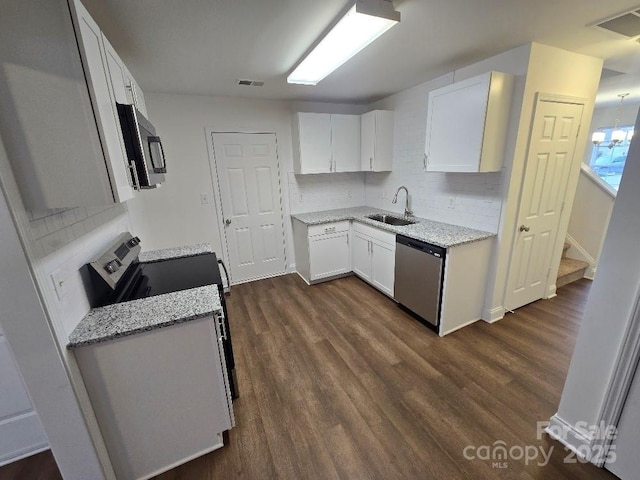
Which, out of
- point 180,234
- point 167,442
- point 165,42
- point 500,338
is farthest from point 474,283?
point 180,234

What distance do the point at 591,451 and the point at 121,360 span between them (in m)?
2.43

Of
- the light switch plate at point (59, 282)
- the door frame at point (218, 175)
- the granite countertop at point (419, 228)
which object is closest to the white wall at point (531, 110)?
the granite countertop at point (419, 228)

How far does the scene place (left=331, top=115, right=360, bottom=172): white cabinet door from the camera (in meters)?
3.61

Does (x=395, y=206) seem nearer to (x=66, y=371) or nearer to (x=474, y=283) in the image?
(x=474, y=283)

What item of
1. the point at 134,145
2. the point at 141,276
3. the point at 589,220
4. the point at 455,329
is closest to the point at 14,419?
the point at 141,276

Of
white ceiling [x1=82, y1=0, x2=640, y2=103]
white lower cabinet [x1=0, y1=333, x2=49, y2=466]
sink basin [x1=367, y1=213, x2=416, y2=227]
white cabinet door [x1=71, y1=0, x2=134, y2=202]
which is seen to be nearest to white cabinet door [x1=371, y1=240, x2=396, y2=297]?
sink basin [x1=367, y1=213, x2=416, y2=227]

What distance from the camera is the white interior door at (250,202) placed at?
3400 millimetres

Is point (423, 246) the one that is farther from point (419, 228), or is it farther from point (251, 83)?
point (251, 83)

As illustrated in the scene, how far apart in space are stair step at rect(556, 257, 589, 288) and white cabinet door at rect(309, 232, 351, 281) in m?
2.62

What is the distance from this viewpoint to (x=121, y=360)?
1.21m

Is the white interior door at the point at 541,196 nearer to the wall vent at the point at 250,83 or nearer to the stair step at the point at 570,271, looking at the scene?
the stair step at the point at 570,271

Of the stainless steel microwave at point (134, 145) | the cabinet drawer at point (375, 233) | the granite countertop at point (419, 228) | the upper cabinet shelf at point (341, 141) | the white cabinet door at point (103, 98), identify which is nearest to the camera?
the white cabinet door at point (103, 98)

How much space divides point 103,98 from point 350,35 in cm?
140

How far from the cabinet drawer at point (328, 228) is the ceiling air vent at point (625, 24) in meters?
2.69
